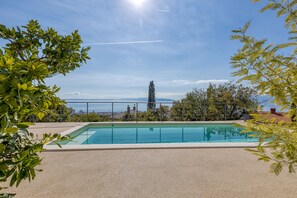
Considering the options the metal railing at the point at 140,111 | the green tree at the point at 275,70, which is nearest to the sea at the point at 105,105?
the metal railing at the point at 140,111

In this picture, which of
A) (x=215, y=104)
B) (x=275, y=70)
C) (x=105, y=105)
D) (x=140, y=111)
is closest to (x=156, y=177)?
(x=275, y=70)

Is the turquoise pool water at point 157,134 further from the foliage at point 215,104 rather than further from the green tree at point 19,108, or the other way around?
the green tree at point 19,108

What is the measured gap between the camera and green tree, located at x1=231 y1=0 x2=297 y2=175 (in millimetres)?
1280

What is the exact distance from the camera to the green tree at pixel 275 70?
1280 mm

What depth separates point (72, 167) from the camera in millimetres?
3311

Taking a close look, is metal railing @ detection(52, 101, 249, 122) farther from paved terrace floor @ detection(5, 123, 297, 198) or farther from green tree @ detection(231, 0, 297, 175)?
green tree @ detection(231, 0, 297, 175)

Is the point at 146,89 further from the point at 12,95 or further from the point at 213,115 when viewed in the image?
the point at 12,95

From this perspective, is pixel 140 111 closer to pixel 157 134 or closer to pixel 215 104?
pixel 157 134

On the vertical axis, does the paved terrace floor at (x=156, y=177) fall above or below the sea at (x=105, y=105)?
below

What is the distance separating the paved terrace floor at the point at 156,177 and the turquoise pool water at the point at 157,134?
3.34 metres

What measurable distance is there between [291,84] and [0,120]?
1.76 meters

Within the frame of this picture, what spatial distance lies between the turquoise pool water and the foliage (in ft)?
5.66

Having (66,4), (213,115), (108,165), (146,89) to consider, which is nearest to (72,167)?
(108,165)

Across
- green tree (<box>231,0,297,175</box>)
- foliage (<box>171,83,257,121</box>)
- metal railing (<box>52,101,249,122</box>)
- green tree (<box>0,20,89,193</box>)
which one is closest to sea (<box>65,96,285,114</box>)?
metal railing (<box>52,101,249,122</box>)
